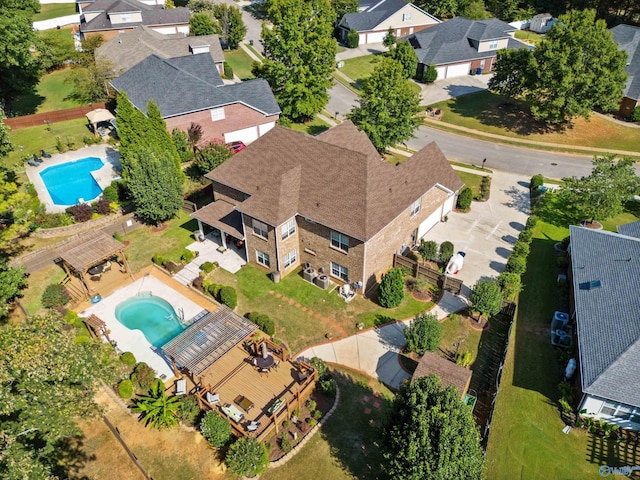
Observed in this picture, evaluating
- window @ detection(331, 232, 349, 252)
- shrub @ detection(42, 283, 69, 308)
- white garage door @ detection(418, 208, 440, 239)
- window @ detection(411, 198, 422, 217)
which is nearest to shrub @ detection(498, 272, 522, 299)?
white garage door @ detection(418, 208, 440, 239)

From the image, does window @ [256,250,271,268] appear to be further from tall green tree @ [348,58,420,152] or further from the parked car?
tall green tree @ [348,58,420,152]

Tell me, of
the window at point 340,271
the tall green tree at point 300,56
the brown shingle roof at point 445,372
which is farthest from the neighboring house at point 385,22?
the brown shingle roof at point 445,372

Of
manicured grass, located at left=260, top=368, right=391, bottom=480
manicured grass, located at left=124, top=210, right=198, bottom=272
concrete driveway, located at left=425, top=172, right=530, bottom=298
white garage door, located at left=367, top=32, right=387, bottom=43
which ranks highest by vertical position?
white garage door, located at left=367, top=32, right=387, bottom=43

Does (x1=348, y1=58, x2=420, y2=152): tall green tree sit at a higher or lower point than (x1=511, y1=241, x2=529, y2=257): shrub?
higher

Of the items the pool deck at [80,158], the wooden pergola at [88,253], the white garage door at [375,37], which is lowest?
the pool deck at [80,158]

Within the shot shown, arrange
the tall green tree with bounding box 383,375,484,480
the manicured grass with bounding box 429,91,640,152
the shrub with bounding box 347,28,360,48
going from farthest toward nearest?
the shrub with bounding box 347,28,360,48, the manicured grass with bounding box 429,91,640,152, the tall green tree with bounding box 383,375,484,480

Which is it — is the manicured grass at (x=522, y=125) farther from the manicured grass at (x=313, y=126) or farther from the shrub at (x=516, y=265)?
the shrub at (x=516, y=265)

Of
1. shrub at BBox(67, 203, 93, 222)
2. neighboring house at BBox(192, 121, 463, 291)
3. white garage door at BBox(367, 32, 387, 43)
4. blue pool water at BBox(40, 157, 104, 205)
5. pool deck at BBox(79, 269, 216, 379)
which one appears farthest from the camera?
white garage door at BBox(367, 32, 387, 43)

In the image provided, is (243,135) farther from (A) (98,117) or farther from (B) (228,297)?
(B) (228,297)

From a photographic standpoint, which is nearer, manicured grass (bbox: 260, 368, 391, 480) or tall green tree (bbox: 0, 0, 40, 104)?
manicured grass (bbox: 260, 368, 391, 480)
